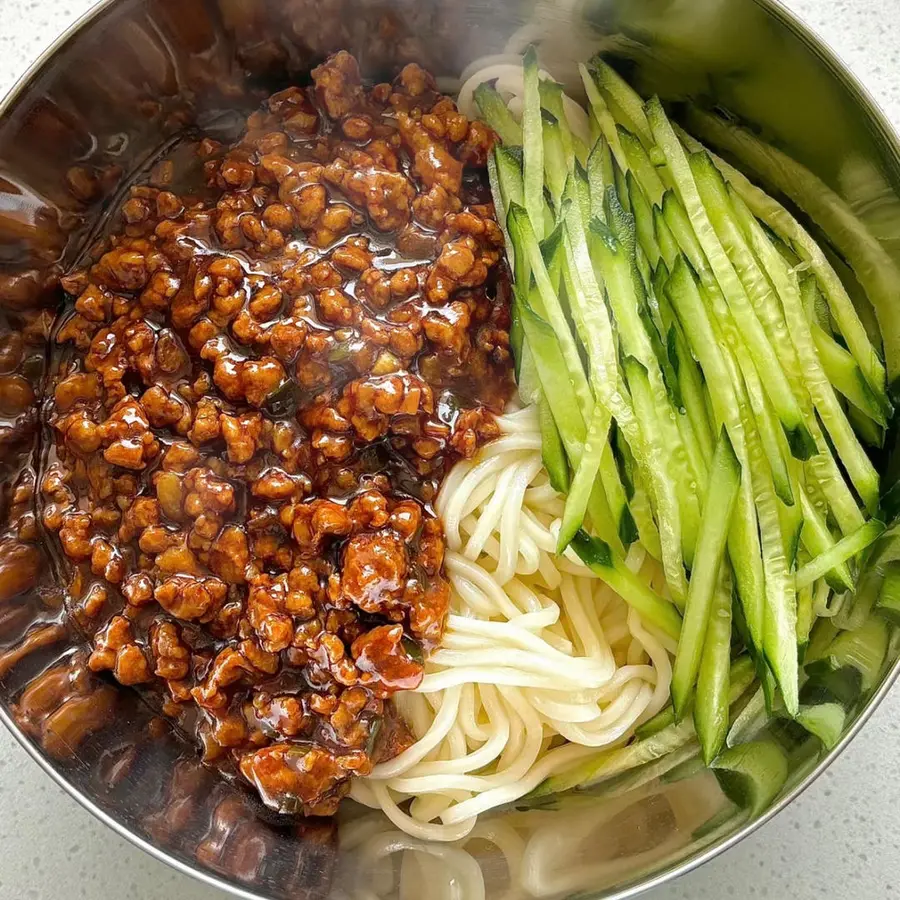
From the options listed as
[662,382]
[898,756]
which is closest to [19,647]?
[662,382]

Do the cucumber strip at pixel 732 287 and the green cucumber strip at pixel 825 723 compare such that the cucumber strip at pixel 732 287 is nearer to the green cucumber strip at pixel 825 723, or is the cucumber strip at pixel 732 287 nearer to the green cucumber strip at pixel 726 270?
the green cucumber strip at pixel 726 270

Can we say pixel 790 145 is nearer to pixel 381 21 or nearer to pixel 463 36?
pixel 463 36

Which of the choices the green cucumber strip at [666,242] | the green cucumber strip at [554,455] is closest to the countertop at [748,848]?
the green cucumber strip at [554,455]

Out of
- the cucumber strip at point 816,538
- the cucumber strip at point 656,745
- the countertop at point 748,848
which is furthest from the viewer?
the countertop at point 748,848

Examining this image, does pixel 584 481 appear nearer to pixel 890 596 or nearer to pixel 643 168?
pixel 890 596

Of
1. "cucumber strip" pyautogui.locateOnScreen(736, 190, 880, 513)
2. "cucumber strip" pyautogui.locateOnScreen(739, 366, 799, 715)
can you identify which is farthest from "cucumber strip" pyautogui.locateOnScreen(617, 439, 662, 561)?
"cucumber strip" pyautogui.locateOnScreen(736, 190, 880, 513)

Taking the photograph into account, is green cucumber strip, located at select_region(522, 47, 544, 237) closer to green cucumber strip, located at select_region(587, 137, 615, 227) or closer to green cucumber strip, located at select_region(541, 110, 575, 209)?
green cucumber strip, located at select_region(541, 110, 575, 209)
